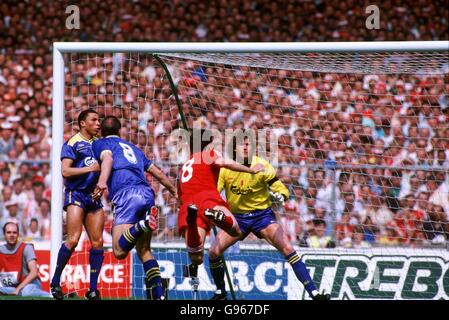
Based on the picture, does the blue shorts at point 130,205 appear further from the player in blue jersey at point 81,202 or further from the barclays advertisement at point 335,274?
the barclays advertisement at point 335,274

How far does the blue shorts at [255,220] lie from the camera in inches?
381

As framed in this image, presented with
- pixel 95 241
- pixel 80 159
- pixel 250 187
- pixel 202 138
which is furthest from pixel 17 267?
pixel 202 138

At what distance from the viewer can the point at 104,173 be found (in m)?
8.32

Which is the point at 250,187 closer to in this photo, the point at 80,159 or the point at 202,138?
the point at 202,138

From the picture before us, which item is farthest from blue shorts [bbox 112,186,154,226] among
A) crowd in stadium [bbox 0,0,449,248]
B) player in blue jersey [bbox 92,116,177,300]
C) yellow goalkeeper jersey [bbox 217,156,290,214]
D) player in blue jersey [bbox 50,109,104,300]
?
crowd in stadium [bbox 0,0,449,248]

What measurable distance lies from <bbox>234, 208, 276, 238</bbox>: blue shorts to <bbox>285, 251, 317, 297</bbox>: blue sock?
0.47 meters

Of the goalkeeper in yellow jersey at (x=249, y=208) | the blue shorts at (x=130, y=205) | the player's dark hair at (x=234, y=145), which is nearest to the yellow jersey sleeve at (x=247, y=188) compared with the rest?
the goalkeeper in yellow jersey at (x=249, y=208)

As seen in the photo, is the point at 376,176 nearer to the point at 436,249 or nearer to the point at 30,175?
the point at 436,249

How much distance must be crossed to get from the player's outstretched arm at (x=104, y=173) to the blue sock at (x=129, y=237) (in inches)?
17.6

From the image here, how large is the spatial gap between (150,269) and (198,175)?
3.65ft

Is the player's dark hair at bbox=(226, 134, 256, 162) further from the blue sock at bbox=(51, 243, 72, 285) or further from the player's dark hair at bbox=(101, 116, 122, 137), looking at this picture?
the blue sock at bbox=(51, 243, 72, 285)

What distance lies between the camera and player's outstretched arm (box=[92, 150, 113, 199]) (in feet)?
26.5

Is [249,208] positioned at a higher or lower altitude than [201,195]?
lower

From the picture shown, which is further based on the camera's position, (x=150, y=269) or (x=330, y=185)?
→ (x=330, y=185)
